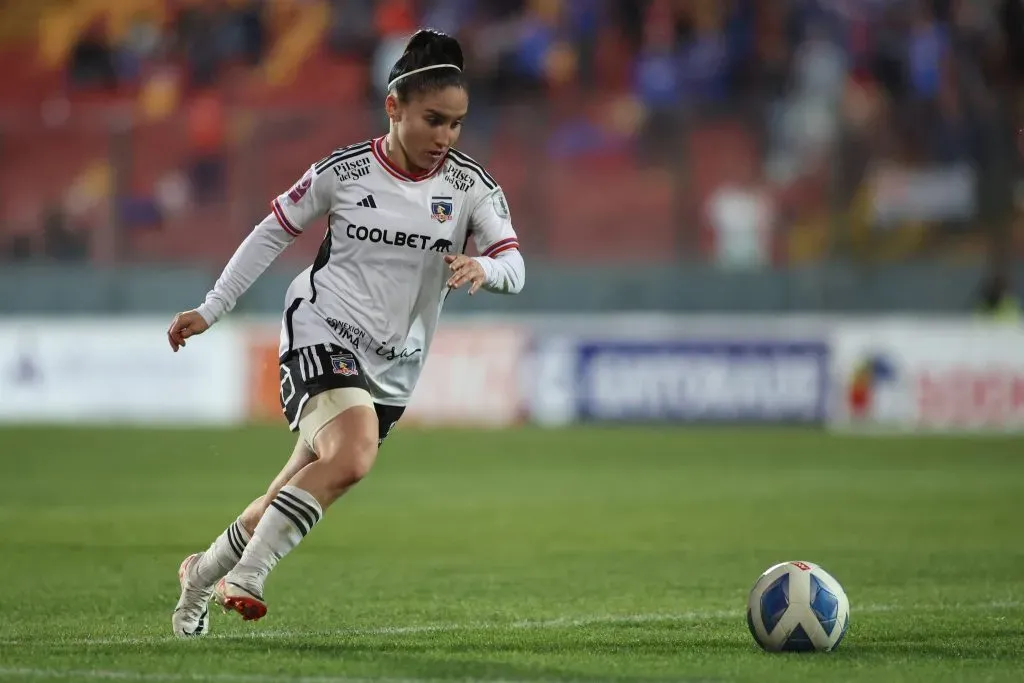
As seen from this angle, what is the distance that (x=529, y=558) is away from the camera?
956 cm

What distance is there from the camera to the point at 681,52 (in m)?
22.9

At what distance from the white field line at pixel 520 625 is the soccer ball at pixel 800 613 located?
3.15 feet

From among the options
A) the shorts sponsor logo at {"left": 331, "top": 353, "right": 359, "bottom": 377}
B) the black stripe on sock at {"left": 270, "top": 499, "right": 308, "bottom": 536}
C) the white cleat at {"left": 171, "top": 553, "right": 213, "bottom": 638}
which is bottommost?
the white cleat at {"left": 171, "top": 553, "right": 213, "bottom": 638}

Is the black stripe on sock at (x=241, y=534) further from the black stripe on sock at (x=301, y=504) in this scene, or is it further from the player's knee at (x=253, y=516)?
the black stripe on sock at (x=301, y=504)

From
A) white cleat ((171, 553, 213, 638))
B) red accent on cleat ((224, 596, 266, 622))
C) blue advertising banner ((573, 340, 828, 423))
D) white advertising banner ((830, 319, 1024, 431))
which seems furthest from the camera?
blue advertising banner ((573, 340, 828, 423))

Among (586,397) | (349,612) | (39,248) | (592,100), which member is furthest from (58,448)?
(349,612)

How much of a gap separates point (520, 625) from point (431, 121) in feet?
6.95

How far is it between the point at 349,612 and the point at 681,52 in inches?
661

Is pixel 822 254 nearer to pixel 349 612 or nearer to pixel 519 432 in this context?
pixel 519 432

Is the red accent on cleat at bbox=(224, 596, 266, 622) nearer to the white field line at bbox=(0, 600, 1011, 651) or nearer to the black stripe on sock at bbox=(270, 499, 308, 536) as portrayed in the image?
the black stripe on sock at bbox=(270, 499, 308, 536)

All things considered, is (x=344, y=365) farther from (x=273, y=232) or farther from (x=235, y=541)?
(x=235, y=541)

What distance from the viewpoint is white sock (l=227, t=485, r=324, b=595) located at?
18.9ft

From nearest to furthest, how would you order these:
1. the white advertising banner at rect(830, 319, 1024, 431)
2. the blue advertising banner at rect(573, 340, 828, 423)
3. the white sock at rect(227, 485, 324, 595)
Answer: the white sock at rect(227, 485, 324, 595)
the white advertising banner at rect(830, 319, 1024, 431)
the blue advertising banner at rect(573, 340, 828, 423)

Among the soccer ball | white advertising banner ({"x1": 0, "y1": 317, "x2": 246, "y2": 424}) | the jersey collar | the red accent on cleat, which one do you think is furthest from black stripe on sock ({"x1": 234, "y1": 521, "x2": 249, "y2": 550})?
white advertising banner ({"x1": 0, "y1": 317, "x2": 246, "y2": 424})
